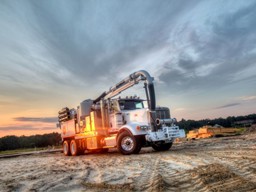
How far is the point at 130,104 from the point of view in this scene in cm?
1559

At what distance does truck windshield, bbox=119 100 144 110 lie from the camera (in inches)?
607

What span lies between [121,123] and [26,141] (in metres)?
85.4

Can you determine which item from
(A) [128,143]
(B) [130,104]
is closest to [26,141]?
(B) [130,104]

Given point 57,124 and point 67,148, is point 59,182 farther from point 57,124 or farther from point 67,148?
point 57,124

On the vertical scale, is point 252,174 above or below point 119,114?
below

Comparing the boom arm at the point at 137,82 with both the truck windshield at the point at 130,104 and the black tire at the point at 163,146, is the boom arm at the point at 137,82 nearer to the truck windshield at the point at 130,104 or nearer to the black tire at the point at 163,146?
the truck windshield at the point at 130,104

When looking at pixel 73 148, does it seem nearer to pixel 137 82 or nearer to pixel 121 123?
pixel 121 123

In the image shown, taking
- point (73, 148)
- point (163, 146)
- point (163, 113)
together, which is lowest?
point (163, 146)

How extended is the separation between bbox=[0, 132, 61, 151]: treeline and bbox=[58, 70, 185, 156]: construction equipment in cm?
6973

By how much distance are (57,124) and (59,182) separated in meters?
15.5

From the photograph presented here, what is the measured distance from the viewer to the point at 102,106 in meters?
→ 16.2

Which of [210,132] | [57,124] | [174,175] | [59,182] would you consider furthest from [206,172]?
[210,132]

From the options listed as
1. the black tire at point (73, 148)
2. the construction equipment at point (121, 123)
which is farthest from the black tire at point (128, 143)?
the black tire at point (73, 148)

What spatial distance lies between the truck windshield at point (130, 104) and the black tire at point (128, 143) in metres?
2.03
